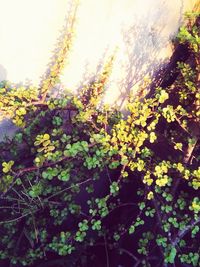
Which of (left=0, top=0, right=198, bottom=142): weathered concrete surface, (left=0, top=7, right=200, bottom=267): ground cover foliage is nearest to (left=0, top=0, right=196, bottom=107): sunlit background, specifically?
(left=0, top=0, right=198, bottom=142): weathered concrete surface

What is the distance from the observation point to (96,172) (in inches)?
102

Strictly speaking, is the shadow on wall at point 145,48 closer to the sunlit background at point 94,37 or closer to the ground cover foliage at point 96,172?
the sunlit background at point 94,37

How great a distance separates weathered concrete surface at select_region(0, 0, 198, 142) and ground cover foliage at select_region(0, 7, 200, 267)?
4.5 inches

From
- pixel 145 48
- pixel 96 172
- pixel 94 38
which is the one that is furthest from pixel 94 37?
pixel 96 172

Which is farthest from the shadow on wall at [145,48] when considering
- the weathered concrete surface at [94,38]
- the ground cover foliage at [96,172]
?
the ground cover foliage at [96,172]

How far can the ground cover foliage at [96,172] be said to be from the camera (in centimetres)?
232

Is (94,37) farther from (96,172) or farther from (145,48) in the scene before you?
(96,172)

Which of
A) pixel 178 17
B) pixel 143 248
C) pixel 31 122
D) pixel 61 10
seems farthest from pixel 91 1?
pixel 143 248

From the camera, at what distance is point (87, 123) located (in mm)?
2664

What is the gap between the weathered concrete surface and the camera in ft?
8.08

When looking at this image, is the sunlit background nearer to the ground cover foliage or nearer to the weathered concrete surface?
the weathered concrete surface

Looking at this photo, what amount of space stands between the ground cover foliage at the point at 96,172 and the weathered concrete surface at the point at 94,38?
0.11 m

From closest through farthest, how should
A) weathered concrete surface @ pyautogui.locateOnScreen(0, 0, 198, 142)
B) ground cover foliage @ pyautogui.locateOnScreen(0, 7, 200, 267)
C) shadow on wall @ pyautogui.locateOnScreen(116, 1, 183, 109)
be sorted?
ground cover foliage @ pyautogui.locateOnScreen(0, 7, 200, 267), weathered concrete surface @ pyautogui.locateOnScreen(0, 0, 198, 142), shadow on wall @ pyautogui.locateOnScreen(116, 1, 183, 109)

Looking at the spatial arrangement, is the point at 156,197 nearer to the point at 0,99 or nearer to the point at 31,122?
the point at 31,122
